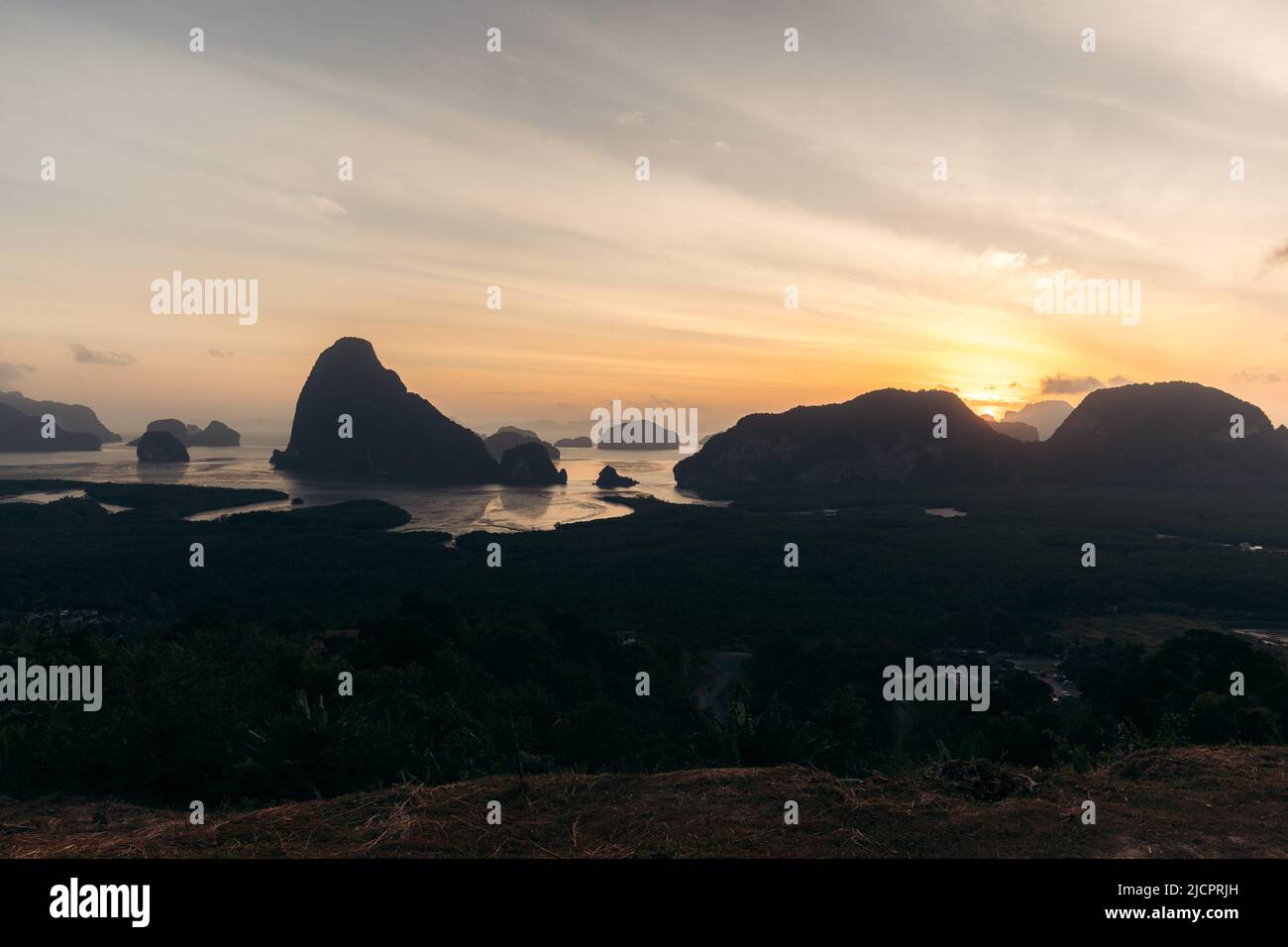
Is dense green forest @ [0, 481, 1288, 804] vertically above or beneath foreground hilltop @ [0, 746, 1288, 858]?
beneath

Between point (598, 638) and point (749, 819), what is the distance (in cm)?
2560

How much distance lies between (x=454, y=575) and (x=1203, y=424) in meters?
151

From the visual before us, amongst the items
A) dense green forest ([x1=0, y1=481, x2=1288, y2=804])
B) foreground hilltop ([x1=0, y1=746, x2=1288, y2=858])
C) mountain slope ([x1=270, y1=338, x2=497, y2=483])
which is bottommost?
dense green forest ([x1=0, y1=481, x2=1288, y2=804])

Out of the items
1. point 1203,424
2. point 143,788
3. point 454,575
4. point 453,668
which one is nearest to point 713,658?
point 453,668

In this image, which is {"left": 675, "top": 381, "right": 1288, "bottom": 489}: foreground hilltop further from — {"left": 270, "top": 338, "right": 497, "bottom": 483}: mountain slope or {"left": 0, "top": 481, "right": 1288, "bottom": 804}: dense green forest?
{"left": 270, "top": 338, "right": 497, "bottom": 483}: mountain slope

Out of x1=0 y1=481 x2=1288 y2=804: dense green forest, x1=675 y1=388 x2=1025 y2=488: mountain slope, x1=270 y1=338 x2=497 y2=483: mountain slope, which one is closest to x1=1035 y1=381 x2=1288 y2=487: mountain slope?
x1=675 y1=388 x2=1025 y2=488: mountain slope

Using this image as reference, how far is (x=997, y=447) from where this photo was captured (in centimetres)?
14125

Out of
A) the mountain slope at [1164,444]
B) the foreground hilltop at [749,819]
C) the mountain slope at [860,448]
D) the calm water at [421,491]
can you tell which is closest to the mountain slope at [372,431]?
the calm water at [421,491]

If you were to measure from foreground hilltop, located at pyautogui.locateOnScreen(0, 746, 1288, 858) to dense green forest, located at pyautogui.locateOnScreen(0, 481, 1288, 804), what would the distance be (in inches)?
49.7

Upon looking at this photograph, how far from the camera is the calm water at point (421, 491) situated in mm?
93312

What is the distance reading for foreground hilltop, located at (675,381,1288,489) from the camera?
13112 centimetres

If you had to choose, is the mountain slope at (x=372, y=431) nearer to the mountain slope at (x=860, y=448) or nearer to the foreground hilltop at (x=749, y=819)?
the mountain slope at (x=860, y=448)

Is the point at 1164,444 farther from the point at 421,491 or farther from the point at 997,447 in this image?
the point at 421,491

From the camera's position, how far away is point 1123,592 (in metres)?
47.6
